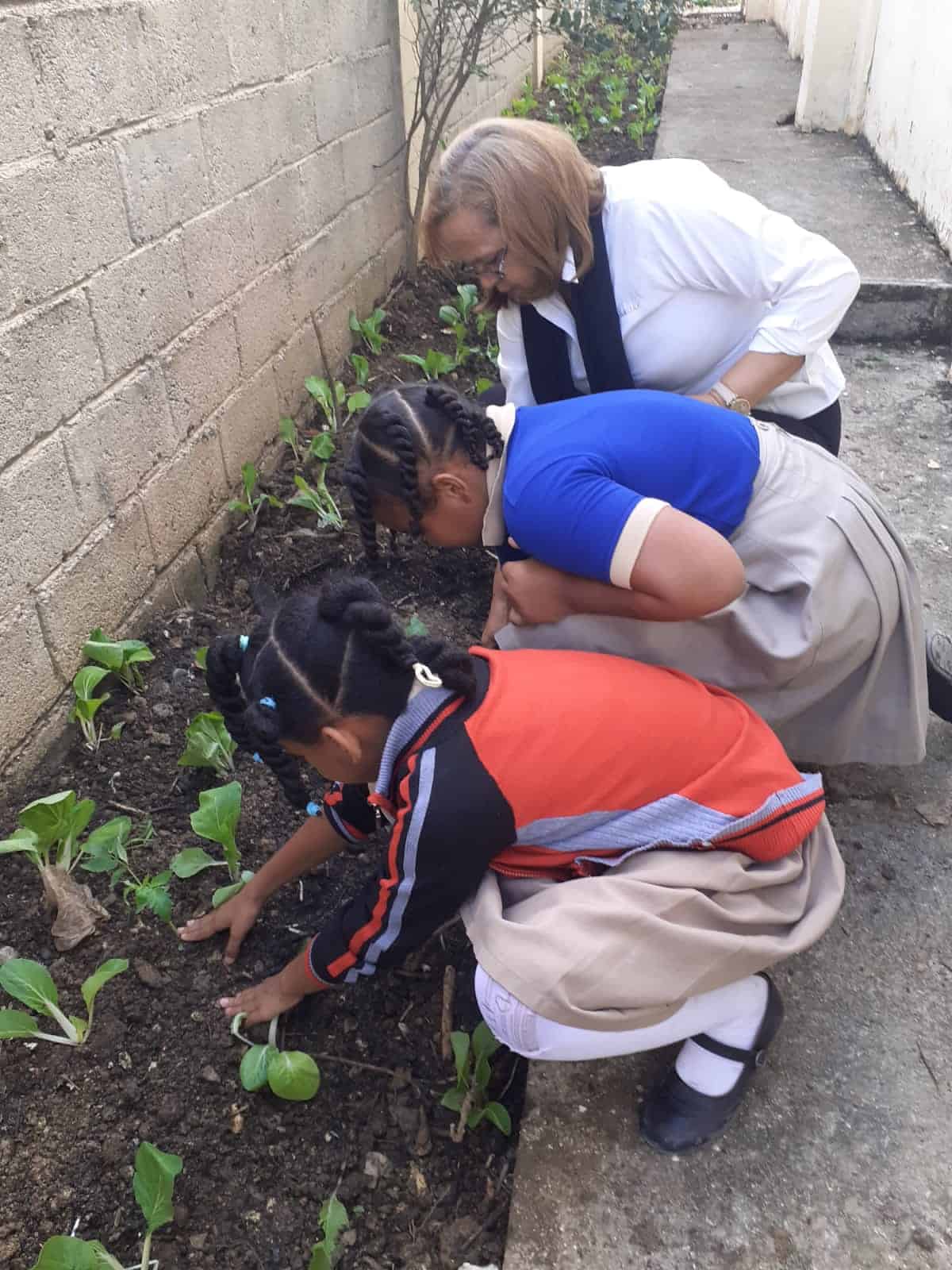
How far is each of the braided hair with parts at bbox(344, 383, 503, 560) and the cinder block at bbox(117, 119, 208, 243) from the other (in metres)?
1.05

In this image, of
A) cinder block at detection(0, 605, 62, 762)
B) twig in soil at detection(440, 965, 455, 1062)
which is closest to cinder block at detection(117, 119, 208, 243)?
cinder block at detection(0, 605, 62, 762)

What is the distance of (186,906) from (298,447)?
179 centimetres

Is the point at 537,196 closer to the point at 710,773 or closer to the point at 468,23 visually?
the point at 710,773

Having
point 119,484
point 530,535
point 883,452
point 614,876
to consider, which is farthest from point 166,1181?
point 883,452

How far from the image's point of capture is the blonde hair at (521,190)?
6.45ft

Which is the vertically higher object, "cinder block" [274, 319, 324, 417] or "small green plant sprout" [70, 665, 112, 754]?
"cinder block" [274, 319, 324, 417]

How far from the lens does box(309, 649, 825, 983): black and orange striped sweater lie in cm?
134

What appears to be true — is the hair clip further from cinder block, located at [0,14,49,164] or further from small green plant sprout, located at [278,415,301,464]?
small green plant sprout, located at [278,415,301,464]

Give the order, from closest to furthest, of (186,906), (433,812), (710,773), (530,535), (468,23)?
1. (433,812)
2. (710,773)
3. (530,535)
4. (186,906)
5. (468,23)

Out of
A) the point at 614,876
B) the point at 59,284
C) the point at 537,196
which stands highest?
the point at 537,196

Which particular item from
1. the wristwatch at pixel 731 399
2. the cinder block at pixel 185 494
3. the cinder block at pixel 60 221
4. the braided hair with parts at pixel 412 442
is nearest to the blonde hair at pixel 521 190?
the wristwatch at pixel 731 399

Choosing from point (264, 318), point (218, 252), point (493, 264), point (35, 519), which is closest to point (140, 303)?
point (218, 252)

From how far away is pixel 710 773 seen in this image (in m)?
1.43

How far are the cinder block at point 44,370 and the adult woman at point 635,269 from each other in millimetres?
747
